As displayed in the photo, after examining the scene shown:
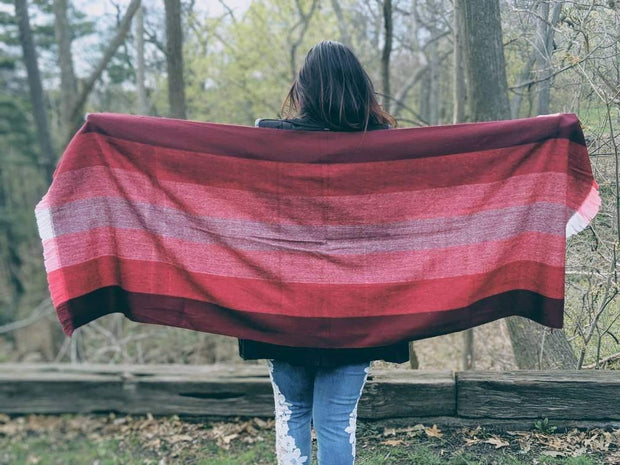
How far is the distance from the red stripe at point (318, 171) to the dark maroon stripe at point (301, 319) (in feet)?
1.70

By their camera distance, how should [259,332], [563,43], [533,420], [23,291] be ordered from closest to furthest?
[259,332] < [533,420] < [563,43] < [23,291]

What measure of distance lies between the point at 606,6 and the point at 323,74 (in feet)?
7.15

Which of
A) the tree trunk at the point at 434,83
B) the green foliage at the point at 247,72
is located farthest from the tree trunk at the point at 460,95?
the green foliage at the point at 247,72

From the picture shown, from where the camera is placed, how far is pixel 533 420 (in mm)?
3207

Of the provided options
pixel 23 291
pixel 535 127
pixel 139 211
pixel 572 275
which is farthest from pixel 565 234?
pixel 23 291

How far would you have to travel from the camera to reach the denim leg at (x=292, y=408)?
2104mm

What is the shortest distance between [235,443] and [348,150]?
2052 millimetres

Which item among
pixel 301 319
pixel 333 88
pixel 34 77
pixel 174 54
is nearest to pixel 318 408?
pixel 301 319

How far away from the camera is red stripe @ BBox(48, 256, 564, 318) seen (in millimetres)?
2320

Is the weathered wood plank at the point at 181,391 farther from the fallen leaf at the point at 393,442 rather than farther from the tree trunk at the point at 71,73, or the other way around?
the tree trunk at the point at 71,73

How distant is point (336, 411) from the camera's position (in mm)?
2037

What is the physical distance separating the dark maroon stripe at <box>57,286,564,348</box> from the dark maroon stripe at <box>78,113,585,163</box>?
2.21 ft

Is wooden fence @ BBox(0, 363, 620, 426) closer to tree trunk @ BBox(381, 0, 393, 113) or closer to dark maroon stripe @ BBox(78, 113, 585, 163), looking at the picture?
dark maroon stripe @ BBox(78, 113, 585, 163)

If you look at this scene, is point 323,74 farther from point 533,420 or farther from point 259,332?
point 533,420
